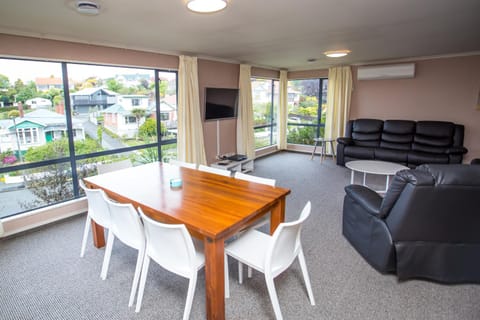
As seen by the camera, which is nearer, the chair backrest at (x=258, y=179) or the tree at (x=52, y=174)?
the chair backrest at (x=258, y=179)

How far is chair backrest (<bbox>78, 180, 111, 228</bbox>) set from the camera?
2.25 m

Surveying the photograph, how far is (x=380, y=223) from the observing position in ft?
7.79

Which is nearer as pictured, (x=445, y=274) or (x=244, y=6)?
(x=445, y=274)

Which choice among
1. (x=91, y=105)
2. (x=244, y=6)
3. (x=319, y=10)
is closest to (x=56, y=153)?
(x=91, y=105)

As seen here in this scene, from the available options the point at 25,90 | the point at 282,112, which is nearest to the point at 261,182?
the point at 25,90

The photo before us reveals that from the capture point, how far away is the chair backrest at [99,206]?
2.25 meters

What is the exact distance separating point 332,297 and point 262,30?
9.27ft

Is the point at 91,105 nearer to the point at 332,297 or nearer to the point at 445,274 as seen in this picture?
the point at 332,297

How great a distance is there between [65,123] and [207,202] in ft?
8.45

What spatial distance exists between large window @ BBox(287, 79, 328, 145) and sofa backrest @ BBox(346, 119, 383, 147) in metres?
1.20

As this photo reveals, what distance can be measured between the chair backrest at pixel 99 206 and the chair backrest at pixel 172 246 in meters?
0.66

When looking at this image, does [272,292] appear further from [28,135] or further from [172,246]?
[28,135]

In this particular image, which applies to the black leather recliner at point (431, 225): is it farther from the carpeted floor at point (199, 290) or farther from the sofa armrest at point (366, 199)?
the carpeted floor at point (199, 290)

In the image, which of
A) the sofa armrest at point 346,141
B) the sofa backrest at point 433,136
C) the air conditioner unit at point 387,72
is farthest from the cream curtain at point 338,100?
the sofa backrest at point 433,136
